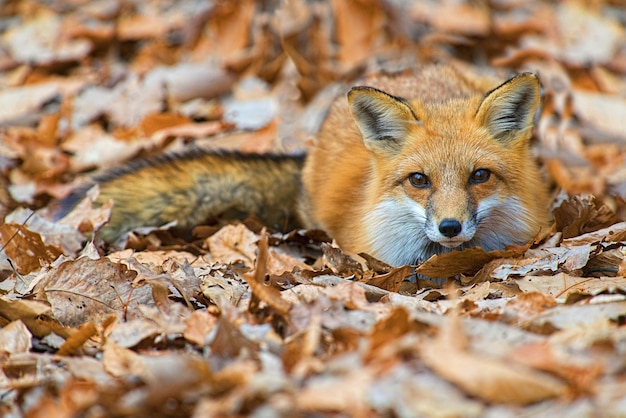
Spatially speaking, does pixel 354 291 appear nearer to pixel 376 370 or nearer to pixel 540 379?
pixel 376 370

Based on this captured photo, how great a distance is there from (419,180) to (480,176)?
39 cm

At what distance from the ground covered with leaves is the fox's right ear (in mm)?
809

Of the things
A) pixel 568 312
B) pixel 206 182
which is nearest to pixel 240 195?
pixel 206 182

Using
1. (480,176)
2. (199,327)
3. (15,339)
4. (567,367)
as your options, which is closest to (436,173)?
(480,176)

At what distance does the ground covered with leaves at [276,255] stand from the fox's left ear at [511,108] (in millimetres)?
731

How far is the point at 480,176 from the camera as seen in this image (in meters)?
4.55

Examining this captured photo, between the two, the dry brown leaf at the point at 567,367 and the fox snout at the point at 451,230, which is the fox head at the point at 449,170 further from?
the dry brown leaf at the point at 567,367

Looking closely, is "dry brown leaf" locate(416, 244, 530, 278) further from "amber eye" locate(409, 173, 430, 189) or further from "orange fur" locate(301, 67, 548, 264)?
"amber eye" locate(409, 173, 430, 189)

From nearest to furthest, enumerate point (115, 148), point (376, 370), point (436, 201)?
point (376, 370) < point (436, 201) < point (115, 148)

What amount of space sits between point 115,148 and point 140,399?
199 inches

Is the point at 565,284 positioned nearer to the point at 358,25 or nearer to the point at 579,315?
the point at 579,315

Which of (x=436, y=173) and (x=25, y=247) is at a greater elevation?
(x=436, y=173)

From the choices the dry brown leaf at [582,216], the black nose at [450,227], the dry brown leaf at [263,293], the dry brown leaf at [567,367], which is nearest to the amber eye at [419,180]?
the black nose at [450,227]

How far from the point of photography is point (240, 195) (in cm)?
563
